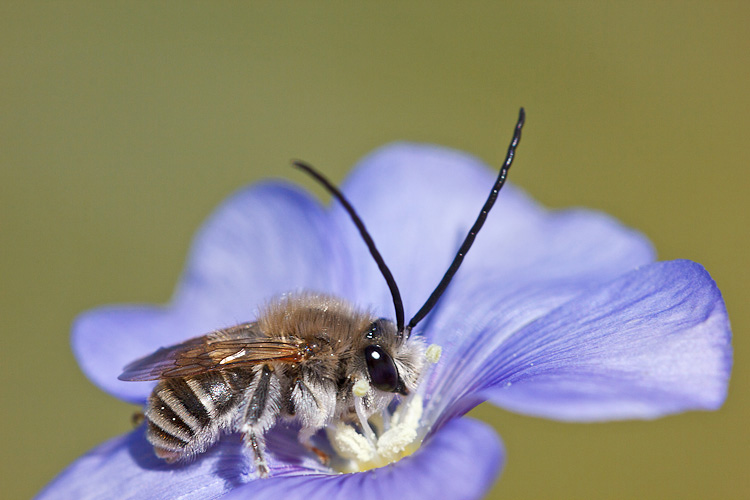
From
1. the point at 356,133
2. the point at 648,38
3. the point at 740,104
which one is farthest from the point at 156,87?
the point at 740,104

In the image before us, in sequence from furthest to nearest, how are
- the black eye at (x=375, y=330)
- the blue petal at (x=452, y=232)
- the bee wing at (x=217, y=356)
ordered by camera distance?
the blue petal at (x=452, y=232), the black eye at (x=375, y=330), the bee wing at (x=217, y=356)

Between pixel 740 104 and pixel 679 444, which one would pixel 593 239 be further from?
pixel 740 104

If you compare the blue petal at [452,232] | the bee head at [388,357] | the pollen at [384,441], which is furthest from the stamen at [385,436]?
the blue petal at [452,232]

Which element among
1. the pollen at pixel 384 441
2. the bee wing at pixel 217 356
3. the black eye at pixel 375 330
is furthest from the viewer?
the pollen at pixel 384 441

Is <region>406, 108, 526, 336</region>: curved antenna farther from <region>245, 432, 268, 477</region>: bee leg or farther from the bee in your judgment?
<region>245, 432, 268, 477</region>: bee leg

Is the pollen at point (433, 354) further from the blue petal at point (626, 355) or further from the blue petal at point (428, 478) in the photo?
the blue petal at point (428, 478)

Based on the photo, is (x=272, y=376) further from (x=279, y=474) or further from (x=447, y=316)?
(x=447, y=316)

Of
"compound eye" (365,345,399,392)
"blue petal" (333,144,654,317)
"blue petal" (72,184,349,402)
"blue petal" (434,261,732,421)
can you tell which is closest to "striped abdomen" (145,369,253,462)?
"compound eye" (365,345,399,392)
